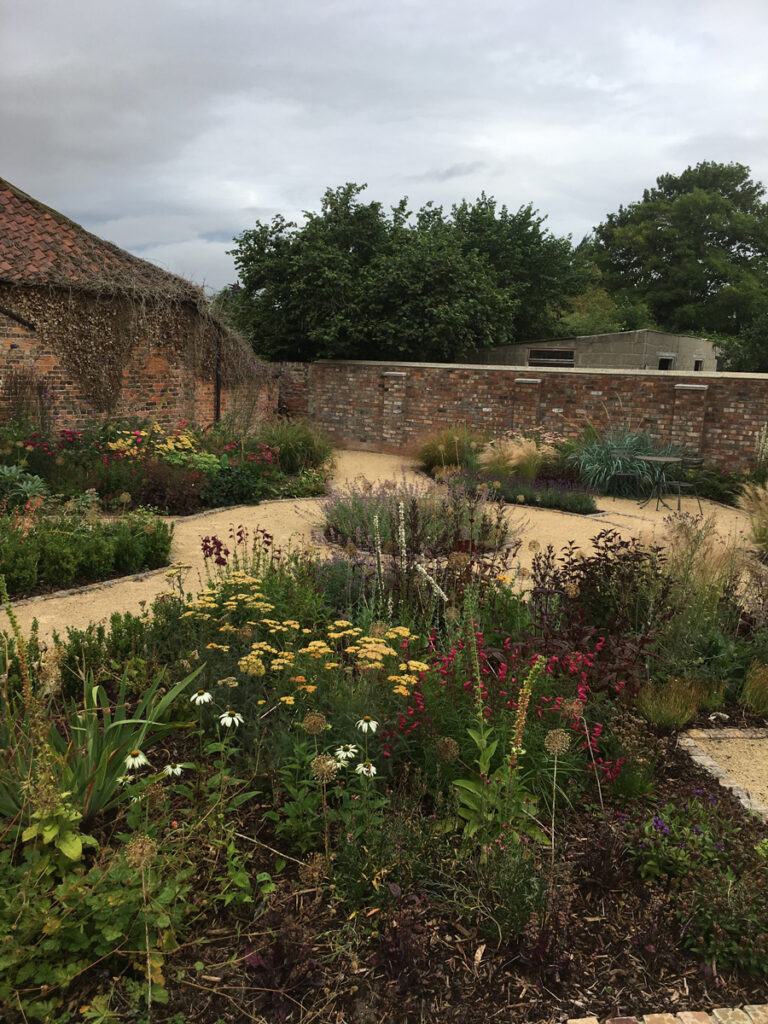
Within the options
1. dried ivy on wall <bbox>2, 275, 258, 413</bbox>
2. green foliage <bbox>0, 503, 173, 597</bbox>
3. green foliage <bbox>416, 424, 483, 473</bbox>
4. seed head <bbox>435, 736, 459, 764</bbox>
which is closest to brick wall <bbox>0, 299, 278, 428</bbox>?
dried ivy on wall <bbox>2, 275, 258, 413</bbox>

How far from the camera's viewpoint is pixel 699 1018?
203cm

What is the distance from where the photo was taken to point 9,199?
1163 cm

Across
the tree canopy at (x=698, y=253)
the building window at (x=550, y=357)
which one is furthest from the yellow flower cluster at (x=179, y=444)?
the tree canopy at (x=698, y=253)

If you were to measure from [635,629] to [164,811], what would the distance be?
2953 millimetres

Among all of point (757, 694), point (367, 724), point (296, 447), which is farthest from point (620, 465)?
point (367, 724)

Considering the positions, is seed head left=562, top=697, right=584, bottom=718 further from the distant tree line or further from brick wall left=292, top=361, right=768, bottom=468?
the distant tree line

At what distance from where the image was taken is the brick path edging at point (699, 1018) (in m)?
2.01

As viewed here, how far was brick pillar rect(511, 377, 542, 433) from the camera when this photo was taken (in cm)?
1349

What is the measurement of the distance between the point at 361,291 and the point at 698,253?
89.1 ft

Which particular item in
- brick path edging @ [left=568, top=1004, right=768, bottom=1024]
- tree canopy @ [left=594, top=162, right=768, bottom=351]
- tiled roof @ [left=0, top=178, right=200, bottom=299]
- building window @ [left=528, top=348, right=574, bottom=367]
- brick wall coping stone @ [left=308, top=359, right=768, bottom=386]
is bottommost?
brick path edging @ [left=568, top=1004, right=768, bottom=1024]

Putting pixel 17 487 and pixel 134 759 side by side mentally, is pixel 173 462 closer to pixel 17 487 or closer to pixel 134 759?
pixel 17 487

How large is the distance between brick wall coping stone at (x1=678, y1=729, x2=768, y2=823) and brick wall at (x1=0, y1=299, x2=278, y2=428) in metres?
10.3

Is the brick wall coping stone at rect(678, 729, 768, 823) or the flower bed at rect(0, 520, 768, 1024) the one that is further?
the brick wall coping stone at rect(678, 729, 768, 823)

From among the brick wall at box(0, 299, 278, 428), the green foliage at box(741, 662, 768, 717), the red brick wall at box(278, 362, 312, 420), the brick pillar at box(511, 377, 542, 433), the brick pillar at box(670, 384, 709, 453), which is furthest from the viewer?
the red brick wall at box(278, 362, 312, 420)
